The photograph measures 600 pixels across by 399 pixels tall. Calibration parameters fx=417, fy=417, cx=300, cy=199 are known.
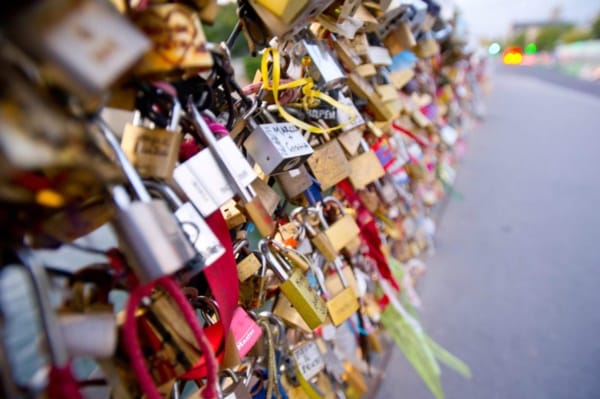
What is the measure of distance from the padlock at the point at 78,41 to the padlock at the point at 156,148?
0.17 meters

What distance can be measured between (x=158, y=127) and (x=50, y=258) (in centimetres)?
218

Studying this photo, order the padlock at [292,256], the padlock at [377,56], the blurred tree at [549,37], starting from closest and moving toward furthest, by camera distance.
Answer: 1. the padlock at [292,256]
2. the padlock at [377,56]
3. the blurred tree at [549,37]

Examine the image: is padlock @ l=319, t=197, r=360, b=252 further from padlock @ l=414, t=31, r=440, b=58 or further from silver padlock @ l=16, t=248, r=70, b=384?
padlock @ l=414, t=31, r=440, b=58

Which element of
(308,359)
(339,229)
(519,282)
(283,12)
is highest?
(283,12)

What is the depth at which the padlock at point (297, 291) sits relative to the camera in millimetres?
784

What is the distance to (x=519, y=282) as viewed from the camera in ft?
7.38

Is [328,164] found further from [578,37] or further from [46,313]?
[578,37]

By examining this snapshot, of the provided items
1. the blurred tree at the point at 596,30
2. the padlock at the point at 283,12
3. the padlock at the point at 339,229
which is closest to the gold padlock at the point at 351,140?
the padlock at the point at 339,229

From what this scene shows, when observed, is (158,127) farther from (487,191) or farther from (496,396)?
(487,191)

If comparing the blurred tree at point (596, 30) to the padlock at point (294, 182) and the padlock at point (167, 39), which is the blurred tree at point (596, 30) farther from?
the padlock at point (167, 39)

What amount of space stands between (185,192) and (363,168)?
0.63 meters

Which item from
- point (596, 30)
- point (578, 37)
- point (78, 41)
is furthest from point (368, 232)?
point (578, 37)

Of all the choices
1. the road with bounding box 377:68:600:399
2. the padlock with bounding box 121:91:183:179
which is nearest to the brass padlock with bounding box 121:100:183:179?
the padlock with bounding box 121:91:183:179

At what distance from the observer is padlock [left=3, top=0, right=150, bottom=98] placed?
0.35 metres
